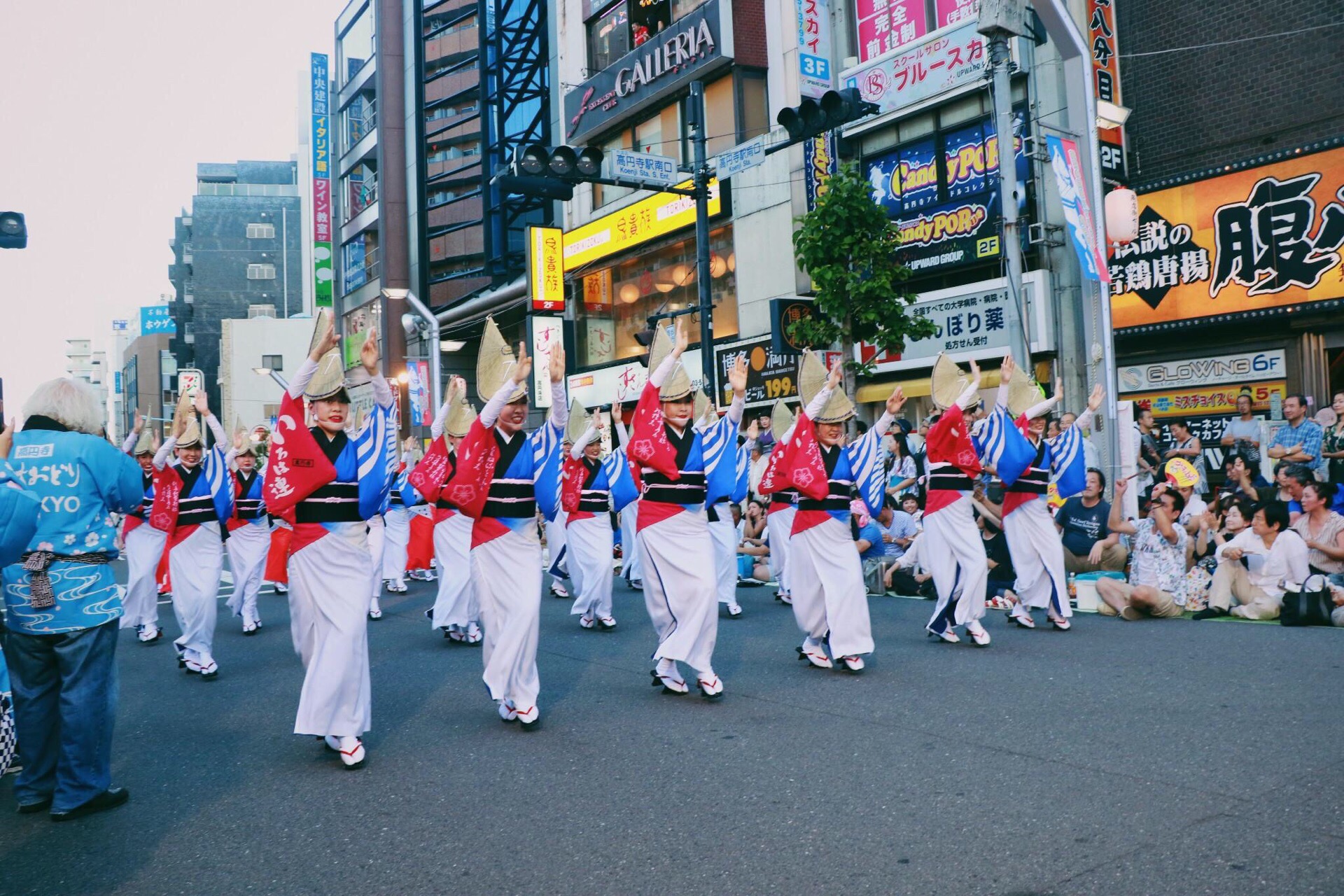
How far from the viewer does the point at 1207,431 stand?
15.2 m

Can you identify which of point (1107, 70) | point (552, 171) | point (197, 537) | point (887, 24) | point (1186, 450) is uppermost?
point (887, 24)

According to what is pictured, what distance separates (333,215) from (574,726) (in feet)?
148

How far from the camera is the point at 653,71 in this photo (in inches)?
977

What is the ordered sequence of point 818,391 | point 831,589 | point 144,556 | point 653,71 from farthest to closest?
point 653,71 < point 144,556 < point 818,391 < point 831,589

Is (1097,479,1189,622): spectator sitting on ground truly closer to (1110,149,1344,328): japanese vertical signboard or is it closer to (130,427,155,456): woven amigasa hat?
(1110,149,1344,328): japanese vertical signboard

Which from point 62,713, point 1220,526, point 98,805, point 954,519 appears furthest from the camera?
point 1220,526

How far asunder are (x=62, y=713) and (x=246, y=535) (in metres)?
5.98

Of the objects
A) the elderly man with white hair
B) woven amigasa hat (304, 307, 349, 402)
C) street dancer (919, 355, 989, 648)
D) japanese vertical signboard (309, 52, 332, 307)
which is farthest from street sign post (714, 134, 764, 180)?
japanese vertical signboard (309, 52, 332, 307)

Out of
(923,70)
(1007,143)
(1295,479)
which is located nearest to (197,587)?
(1295,479)

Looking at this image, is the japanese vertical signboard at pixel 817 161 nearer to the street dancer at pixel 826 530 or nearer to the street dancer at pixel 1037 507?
the street dancer at pixel 1037 507

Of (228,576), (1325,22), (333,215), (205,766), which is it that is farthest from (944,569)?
(333,215)

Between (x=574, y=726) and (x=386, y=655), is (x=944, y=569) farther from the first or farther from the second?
(x=386, y=655)

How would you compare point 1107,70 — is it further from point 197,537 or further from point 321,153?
point 321,153

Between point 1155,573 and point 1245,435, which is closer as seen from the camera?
point 1155,573
